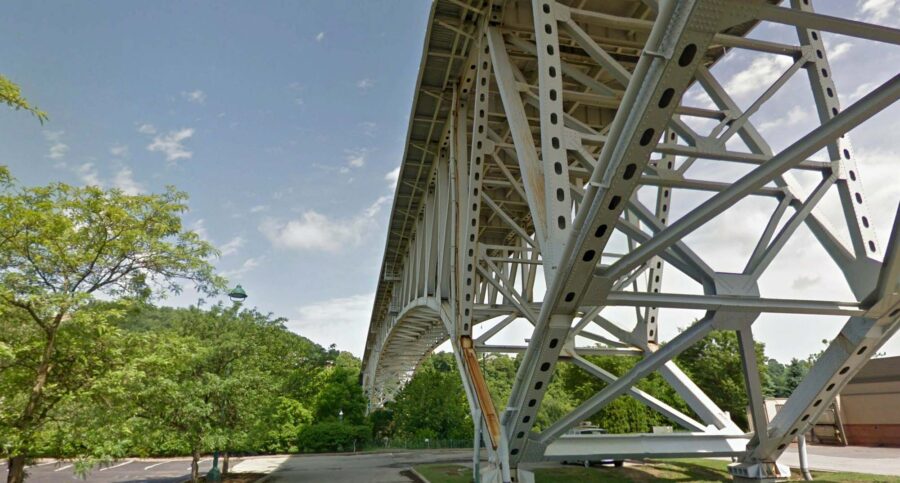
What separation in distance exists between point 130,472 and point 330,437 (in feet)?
51.9

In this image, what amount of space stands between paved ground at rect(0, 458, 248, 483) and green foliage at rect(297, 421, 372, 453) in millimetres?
7897

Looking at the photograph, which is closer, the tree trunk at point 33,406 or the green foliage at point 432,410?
the tree trunk at point 33,406

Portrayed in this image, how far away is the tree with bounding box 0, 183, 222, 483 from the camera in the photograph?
30.1 ft

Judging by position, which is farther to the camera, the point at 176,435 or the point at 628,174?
the point at 176,435

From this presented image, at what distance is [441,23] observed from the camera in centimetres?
997

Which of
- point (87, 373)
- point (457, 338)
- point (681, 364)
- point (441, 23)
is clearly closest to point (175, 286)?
point (87, 373)

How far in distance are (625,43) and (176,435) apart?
16.3m

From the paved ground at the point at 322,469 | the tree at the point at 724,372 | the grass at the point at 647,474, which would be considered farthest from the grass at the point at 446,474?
the tree at the point at 724,372

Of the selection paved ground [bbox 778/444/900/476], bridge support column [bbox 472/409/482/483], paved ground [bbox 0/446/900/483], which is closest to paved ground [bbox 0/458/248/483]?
paved ground [bbox 0/446/900/483]

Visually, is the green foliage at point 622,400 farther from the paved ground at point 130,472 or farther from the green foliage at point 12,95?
the green foliage at point 12,95

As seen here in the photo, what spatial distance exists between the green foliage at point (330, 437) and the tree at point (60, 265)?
3073 centimetres

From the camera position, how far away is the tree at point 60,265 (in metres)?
9.19

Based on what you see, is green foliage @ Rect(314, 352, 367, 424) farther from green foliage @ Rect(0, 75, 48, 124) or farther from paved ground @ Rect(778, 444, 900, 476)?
green foliage @ Rect(0, 75, 48, 124)

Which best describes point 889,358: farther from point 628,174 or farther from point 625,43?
point 628,174
